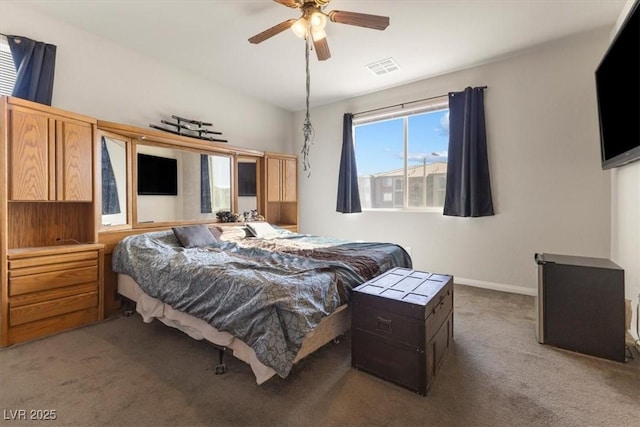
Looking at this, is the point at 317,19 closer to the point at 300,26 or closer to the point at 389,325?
the point at 300,26

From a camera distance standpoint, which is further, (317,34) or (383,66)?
(383,66)

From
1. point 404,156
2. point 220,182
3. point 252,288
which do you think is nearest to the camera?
point 252,288

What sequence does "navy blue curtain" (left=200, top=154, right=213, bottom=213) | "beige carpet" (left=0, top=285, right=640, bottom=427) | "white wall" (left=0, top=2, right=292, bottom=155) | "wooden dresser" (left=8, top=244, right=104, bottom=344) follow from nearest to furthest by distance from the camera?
1. "beige carpet" (left=0, top=285, right=640, bottom=427)
2. "wooden dresser" (left=8, top=244, right=104, bottom=344)
3. "white wall" (left=0, top=2, right=292, bottom=155)
4. "navy blue curtain" (left=200, top=154, right=213, bottom=213)

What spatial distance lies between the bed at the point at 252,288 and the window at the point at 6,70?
1.68 meters


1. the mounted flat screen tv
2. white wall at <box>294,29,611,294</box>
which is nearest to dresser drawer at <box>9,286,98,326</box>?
white wall at <box>294,29,611,294</box>

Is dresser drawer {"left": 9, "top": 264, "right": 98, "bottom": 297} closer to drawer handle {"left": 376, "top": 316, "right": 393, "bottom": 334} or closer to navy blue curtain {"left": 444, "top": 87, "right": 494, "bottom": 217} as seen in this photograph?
drawer handle {"left": 376, "top": 316, "right": 393, "bottom": 334}

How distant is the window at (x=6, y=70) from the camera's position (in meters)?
2.54

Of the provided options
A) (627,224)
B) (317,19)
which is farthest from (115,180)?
(627,224)

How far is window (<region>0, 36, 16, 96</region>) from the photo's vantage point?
100.0 inches

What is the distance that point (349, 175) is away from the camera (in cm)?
468

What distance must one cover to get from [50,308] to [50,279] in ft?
0.80

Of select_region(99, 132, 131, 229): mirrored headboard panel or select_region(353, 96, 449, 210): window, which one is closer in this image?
select_region(99, 132, 131, 229): mirrored headboard panel

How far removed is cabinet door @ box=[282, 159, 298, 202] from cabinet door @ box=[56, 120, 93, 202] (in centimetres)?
270

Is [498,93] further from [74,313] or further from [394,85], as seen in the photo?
[74,313]
